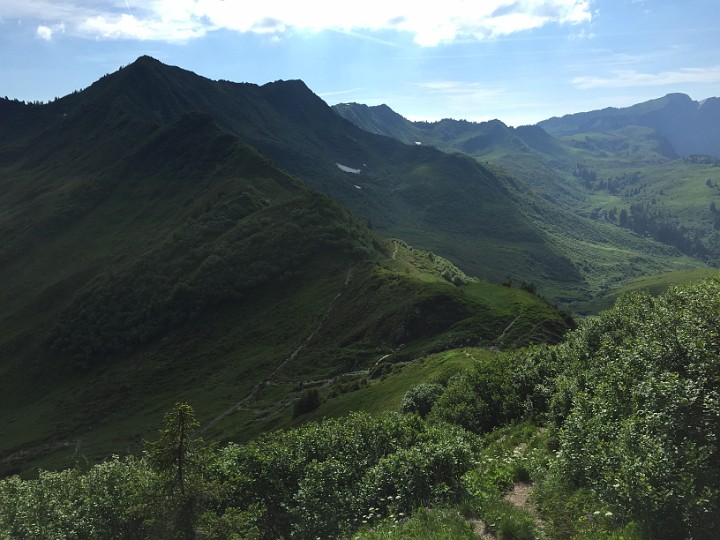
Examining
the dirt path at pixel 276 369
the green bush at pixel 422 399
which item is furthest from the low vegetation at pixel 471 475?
the dirt path at pixel 276 369

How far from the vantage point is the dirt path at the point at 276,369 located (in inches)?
4343

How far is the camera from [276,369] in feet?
411

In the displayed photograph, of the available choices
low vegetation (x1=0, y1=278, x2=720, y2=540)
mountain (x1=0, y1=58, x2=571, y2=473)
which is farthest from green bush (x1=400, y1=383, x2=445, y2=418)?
mountain (x1=0, y1=58, x2=571, y2=473)

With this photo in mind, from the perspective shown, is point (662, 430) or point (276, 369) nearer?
point (662, 430)

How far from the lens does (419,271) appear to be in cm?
16562

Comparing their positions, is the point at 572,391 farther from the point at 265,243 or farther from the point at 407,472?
the point at 265,243

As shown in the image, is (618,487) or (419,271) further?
(419,271)

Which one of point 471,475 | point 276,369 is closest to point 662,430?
point 471,475

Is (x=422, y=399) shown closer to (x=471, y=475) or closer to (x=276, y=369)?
(x=471, y=475)

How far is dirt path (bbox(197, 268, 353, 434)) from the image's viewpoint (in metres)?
110

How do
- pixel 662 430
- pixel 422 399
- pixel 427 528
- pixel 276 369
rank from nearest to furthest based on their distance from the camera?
1. pixel 662 430
2. pixel 427 528
3. pixel 422 399
4. pixel 276 369

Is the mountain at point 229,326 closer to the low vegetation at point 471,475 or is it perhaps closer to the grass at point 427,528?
the low vegetation at point 471,475

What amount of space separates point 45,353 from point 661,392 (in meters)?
190

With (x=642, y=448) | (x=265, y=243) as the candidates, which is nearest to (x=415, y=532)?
(x=642, y=448)
